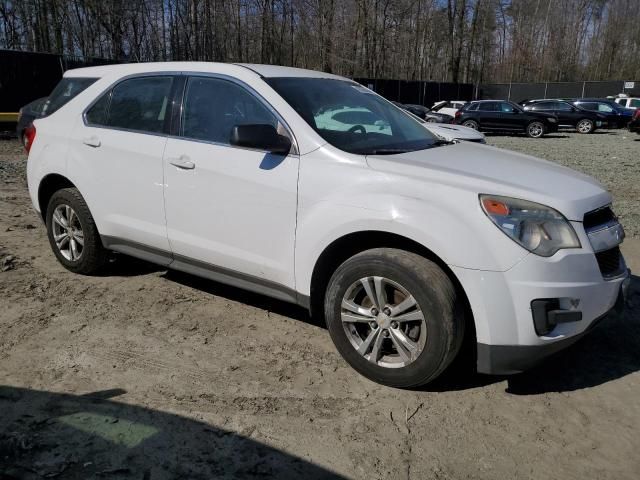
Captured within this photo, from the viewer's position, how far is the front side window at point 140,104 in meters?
4.09

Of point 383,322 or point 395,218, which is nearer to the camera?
point 395,218

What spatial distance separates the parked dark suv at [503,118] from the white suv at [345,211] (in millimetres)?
20983

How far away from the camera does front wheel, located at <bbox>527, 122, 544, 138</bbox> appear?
23.2m

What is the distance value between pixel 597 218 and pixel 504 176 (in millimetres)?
559

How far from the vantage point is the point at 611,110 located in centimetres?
2630

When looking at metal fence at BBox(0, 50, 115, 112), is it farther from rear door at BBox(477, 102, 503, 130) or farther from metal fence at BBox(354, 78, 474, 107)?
metal fence at BBox(354, 78, 474, 107)

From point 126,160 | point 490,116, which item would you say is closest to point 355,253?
point 126,160

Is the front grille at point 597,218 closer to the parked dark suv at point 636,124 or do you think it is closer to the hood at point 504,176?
the hood at point 504,176

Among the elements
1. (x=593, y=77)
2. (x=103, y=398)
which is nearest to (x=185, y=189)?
(x=103, y=398)

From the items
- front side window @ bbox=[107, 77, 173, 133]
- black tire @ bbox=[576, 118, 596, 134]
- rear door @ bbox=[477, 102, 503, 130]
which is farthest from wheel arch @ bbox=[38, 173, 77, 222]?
black tire @ bbox=[576, 118, 596, 134]

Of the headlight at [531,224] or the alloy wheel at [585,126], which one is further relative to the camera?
the alloy wheel at [585,126]

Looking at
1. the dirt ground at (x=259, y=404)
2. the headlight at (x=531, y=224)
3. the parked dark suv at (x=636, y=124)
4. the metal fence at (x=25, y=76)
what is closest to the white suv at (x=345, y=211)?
the headlight at (x=531, y=224)

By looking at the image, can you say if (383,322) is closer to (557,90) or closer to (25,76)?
(25,76)

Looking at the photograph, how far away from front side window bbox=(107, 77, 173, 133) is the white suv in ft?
0.04
